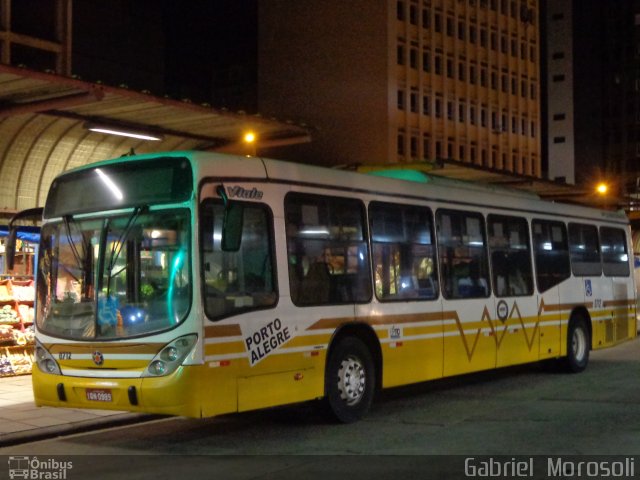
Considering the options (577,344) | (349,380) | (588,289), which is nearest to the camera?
(349,380)

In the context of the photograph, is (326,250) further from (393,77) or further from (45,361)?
(393,77)

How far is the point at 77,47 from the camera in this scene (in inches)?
2062

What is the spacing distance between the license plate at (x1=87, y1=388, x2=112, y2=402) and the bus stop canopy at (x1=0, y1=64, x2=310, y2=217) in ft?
19.4

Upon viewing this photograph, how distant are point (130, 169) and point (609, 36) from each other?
108496 millimetres

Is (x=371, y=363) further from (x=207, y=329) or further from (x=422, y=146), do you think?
(x=422, y=146)

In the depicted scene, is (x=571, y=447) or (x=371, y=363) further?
A: (x=371, y=363)

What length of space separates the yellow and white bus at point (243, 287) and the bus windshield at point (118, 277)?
0.05ft

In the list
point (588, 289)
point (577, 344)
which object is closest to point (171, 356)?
point (577, 344)

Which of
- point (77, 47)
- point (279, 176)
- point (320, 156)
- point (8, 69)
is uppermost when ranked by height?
point (77, 47)

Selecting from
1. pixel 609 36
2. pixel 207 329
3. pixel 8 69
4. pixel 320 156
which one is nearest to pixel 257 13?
pixel 320 156

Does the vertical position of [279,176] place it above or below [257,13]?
below

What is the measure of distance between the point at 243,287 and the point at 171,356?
1109 mm

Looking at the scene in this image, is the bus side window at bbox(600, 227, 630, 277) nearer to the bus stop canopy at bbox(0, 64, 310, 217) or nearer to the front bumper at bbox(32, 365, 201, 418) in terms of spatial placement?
the bus stop canopy at bbox(0, 64, 310, 217)

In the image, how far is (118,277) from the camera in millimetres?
9641
